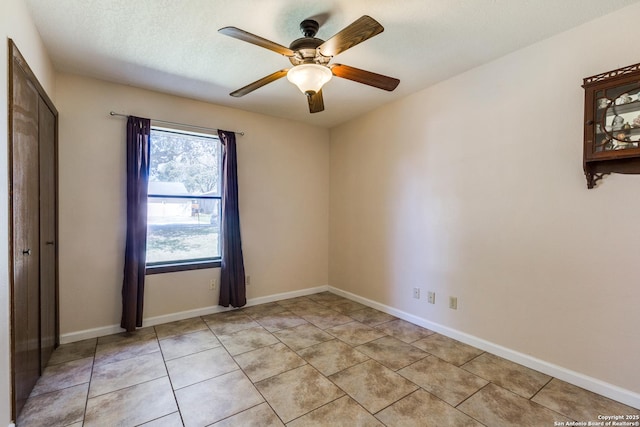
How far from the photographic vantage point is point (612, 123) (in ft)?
6.38

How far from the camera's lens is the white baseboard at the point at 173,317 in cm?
291

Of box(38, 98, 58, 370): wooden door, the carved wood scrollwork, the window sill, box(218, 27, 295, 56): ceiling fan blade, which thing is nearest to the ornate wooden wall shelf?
the carved wood scrollwork

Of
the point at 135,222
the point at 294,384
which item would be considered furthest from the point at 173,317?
the point at 294,384

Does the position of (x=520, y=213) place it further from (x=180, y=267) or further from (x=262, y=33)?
(x=180, y=267)

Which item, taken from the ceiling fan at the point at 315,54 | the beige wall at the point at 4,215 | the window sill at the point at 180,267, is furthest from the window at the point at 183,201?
the ceiling fan at the point at 315,54

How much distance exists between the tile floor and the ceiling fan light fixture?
215 centimetres

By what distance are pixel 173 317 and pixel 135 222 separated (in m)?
1.19

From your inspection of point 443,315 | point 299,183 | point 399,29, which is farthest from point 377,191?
point 399,29

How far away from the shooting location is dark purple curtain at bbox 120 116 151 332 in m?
3.04

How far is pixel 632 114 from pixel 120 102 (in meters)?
4.28

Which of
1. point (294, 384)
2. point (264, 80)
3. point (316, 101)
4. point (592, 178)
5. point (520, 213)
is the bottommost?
point (294, 384)

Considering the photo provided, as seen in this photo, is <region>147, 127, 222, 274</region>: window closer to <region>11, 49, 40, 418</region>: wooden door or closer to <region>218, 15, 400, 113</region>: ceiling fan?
<region>11, 49, 40, 418</region>: wooden door

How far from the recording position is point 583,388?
6.96 feet

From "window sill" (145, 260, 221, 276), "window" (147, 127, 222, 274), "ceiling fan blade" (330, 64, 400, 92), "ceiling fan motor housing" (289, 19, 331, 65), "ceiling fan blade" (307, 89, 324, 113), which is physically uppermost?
"ceiling fan motor housing" (289, 19, 331, 65)
